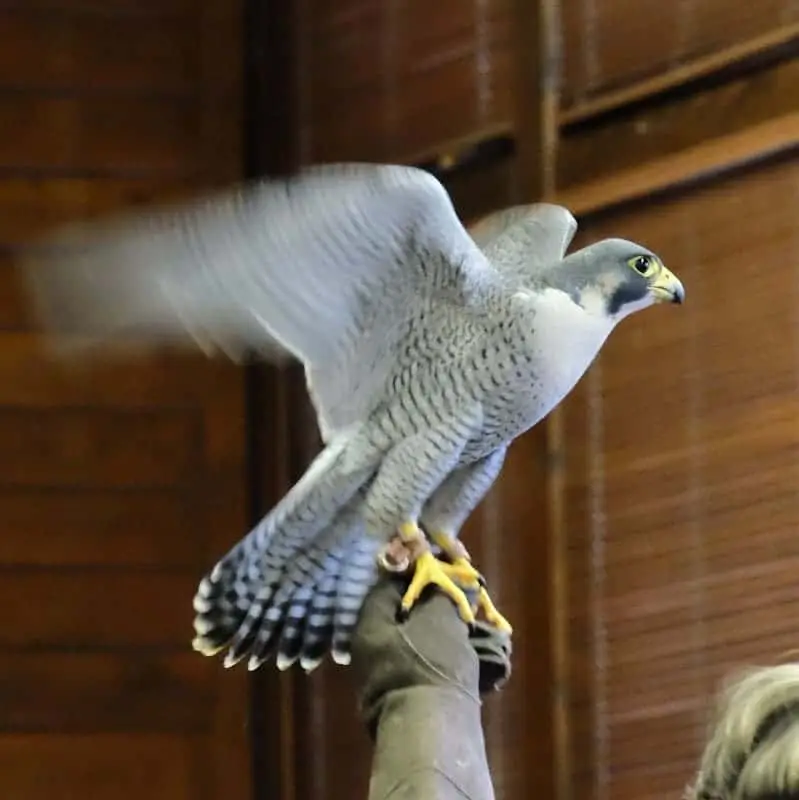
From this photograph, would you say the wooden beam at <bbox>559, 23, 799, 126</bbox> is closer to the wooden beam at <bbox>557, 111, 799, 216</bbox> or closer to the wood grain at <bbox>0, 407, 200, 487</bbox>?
the wooden beam at <bbox>557, 111, 799, 216</bbox>

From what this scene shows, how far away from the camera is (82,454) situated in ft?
6.43

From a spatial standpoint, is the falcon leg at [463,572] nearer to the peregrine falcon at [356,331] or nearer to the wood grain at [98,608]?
the peregrine falcon at [356,331]

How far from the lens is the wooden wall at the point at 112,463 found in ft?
6.26

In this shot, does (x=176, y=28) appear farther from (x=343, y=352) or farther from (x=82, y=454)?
(x=343, y=352)

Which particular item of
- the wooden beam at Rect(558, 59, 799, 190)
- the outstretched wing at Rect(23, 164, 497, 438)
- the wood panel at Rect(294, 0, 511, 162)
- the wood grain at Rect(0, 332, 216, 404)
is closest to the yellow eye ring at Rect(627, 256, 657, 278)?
the outstretched wing at Rect(23, 164, 497, 438)

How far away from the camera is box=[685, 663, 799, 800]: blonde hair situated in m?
0.67

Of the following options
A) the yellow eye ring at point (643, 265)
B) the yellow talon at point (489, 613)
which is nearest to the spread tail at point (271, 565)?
the yellow talon at point (489, 613)

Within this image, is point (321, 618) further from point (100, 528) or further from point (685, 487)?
point (100, 528)

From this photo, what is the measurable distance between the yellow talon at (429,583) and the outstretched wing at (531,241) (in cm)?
26

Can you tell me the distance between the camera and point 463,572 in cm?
119

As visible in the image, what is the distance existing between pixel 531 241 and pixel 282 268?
0.28 meters

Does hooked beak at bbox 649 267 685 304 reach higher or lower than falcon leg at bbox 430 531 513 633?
higher

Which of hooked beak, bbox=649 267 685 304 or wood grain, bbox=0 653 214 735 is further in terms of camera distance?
wood grain, bbox=0 653 214 735

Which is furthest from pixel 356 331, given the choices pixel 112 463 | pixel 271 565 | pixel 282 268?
pixel 112 463
